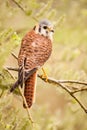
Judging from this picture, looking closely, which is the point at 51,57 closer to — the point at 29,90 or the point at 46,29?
the point at 46,29

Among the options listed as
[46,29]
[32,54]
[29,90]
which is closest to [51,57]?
[46,29]

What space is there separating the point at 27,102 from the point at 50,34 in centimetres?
108

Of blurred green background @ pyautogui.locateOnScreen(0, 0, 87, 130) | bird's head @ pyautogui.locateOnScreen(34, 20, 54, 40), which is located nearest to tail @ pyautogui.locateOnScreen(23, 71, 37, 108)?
blurred green background @ pyautogui.locateOnScreen(0, 0, 87, 130)

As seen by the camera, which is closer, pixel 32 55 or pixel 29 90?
pixel 29 90

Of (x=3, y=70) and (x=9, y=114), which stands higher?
(x=3, y=70)

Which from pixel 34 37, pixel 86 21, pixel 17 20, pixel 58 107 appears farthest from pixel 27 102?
pixel 58 107

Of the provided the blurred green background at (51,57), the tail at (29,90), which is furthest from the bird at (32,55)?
the blurred green background at (51,57)

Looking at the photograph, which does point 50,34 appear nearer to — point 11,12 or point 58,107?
point 11,12

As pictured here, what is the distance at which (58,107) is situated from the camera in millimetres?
12938

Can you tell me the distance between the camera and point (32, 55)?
5391mm

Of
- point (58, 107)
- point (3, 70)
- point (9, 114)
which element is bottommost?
point (58, 107)

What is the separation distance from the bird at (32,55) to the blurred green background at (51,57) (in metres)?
0.13

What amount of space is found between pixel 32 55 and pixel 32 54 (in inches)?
0.4

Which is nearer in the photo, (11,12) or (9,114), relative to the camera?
(9,114)
